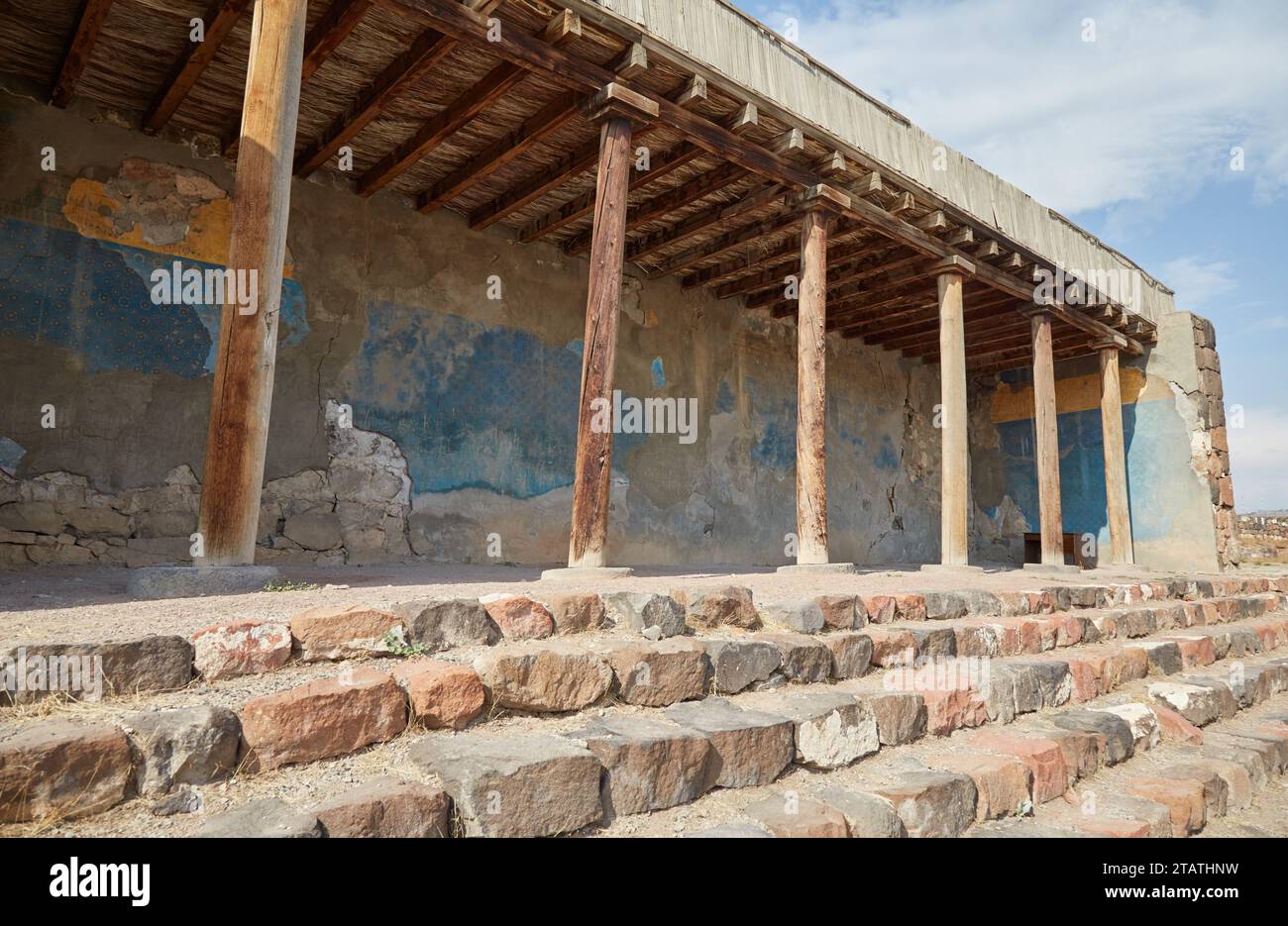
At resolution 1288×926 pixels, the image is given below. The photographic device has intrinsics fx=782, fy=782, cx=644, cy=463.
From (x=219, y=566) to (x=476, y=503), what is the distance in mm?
4385

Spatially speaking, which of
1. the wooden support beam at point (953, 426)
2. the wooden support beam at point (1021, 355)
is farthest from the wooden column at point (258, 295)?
the wooden support beam at point (1021, 355)

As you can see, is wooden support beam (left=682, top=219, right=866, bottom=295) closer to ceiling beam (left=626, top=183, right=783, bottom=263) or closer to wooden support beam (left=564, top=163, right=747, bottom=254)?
ceiling beam (left=626, top=183, right=783, bottom=263)

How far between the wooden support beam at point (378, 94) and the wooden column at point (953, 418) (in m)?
5.99

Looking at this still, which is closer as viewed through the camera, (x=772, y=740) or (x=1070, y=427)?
(x=772, y=740)

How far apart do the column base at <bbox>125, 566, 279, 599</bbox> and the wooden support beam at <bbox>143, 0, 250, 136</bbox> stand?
12.5ft

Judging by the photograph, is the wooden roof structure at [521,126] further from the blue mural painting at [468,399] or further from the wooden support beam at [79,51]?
the blue mural painting at [468,399]

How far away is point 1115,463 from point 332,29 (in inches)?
444

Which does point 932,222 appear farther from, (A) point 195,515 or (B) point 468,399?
(A) point 195,515

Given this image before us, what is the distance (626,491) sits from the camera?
9.48 m

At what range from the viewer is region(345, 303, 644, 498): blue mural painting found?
299 inches
